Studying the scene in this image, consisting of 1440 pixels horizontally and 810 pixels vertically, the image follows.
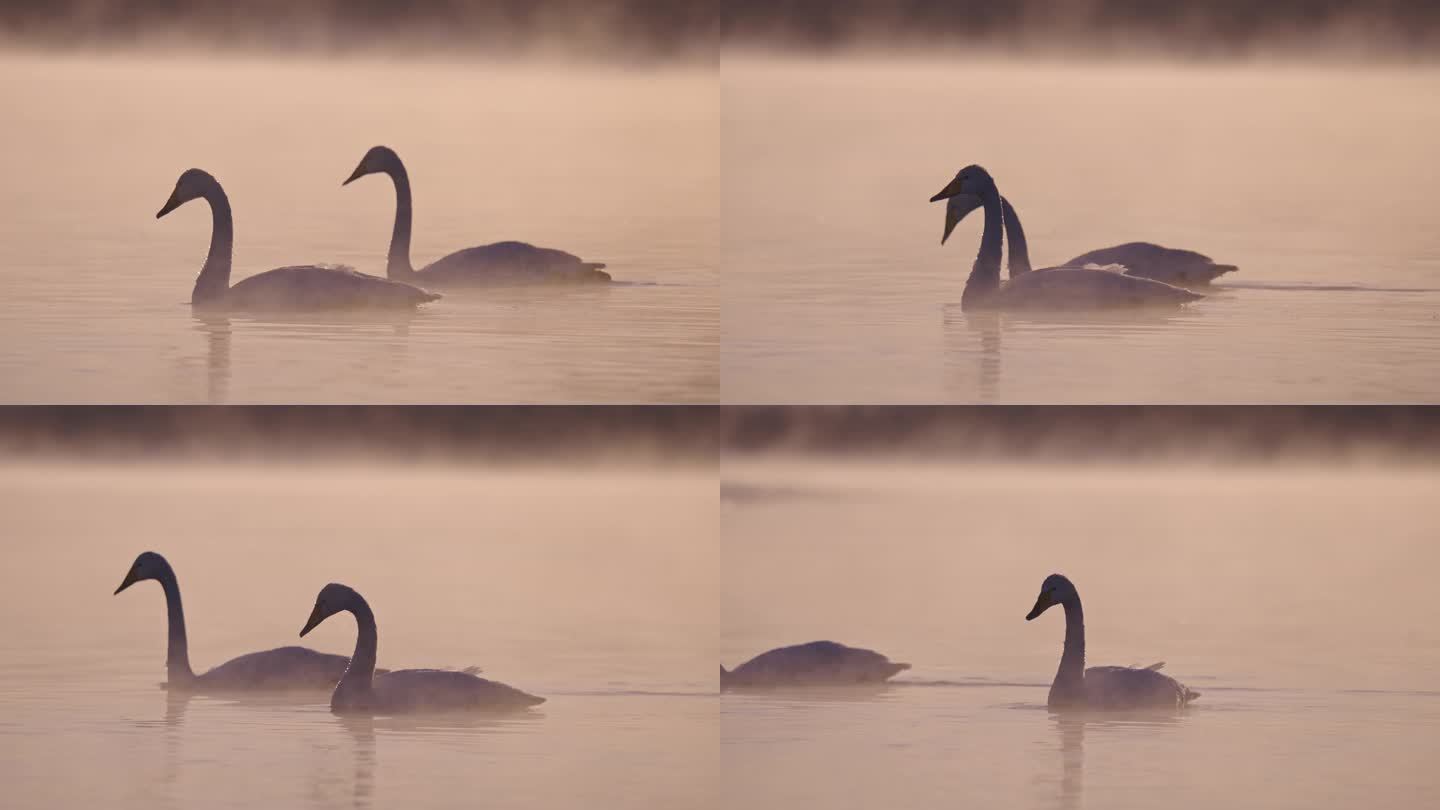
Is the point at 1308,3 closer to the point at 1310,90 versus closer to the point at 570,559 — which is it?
the point at 1310,90

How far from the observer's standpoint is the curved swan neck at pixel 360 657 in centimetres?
286

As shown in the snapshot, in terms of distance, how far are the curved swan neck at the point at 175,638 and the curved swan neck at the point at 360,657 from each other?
0.22 metres

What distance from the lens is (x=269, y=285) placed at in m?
2.89

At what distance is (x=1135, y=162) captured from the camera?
2.95m

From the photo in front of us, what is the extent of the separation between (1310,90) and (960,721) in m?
1.08

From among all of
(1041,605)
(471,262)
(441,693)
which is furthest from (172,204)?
(1041,605)

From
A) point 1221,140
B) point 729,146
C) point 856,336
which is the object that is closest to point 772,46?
point 729,146

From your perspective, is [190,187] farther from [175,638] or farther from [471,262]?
[175,638]

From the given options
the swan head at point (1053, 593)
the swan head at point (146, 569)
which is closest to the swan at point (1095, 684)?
the swan head at point (1053, 593)

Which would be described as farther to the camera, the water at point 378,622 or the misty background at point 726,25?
the misty background at point 726,25

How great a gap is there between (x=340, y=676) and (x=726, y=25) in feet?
3.65

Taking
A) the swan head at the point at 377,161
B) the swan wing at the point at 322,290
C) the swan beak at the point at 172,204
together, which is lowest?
the swan wing at the point at 322,290

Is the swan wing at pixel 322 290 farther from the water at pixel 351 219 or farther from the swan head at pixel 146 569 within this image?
the swan head at pixel 146 569

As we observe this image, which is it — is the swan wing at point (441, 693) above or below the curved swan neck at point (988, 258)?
below
